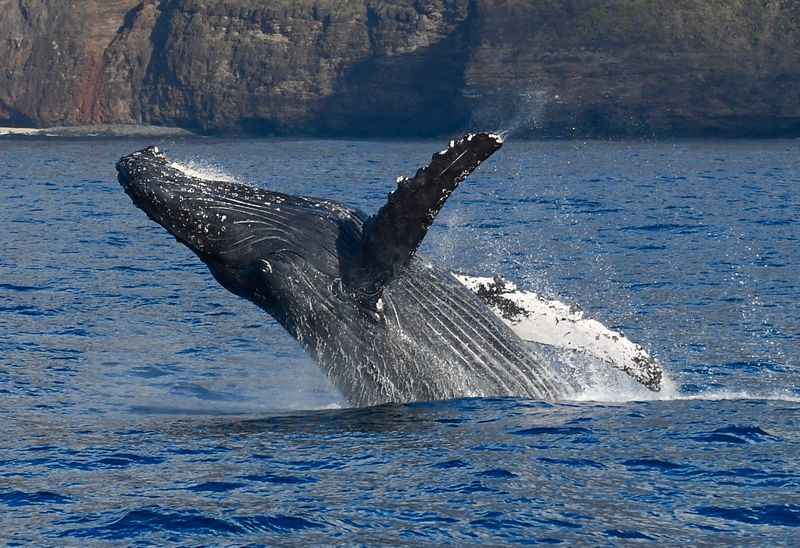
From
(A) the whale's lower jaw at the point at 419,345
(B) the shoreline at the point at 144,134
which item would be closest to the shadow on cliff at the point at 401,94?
(B) the shoreline at the point at 144,134

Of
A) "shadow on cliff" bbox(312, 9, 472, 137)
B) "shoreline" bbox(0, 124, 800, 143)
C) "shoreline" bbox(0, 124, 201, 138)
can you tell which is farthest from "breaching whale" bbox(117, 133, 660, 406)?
"shoreline" bbox(0, 124, 201, 138)

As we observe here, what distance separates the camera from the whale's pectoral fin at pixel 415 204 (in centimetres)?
940

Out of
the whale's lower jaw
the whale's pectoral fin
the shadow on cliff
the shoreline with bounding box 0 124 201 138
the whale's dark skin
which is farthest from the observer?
the shoreline with bounding box 0 124 201 138

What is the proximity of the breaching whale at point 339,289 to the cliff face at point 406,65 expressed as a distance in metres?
83.0

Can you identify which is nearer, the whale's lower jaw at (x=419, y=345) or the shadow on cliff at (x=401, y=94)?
the whale's lower jaw at (x=419, y=345)

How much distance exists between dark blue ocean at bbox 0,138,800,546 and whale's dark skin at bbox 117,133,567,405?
316 millimetres

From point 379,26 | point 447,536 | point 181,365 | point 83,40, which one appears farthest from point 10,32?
point 447,536

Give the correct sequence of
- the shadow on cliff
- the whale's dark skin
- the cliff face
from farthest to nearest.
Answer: the shadow on cliff, the cliff face, the whale's dark skin

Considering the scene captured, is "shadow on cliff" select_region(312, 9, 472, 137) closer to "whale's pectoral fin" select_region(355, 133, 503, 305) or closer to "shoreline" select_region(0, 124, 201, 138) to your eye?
"shoreline" select_region(0, 124, 201, 138)

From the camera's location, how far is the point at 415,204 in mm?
9664

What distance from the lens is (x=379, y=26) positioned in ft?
348

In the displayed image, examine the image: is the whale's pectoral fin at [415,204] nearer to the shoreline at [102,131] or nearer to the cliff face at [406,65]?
the cliff face at [406,65]

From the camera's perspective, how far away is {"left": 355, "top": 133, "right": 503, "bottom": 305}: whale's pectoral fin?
30.8 feet

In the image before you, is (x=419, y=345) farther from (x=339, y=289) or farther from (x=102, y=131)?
(x=102, y=131)
